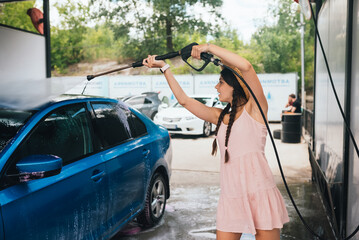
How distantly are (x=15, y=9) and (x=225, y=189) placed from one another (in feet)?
140

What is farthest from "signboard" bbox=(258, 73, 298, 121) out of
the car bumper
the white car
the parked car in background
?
the car bumper

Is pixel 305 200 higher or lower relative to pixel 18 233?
lower

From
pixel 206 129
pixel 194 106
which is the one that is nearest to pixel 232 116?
pixel 194 106

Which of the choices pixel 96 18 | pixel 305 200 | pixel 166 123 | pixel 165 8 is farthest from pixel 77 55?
Answer: pixel 305 200

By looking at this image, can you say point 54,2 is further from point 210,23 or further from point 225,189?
point 225,189

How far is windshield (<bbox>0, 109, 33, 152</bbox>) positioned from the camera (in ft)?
8.26

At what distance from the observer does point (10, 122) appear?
2670mm

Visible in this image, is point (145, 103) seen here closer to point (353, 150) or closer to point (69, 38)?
point (353, 150)

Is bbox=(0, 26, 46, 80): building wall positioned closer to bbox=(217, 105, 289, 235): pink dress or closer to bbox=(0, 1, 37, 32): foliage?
bbox=(217, 105, 289, 235): pink dress

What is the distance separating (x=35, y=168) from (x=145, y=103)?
1526cm

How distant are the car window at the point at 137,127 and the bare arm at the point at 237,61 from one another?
204 centimetres

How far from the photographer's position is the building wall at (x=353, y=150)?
10.5 ft

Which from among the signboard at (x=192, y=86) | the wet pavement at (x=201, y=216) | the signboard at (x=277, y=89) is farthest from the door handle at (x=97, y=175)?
the signboard at (x=277, y=89)

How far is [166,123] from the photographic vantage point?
13844 mm
